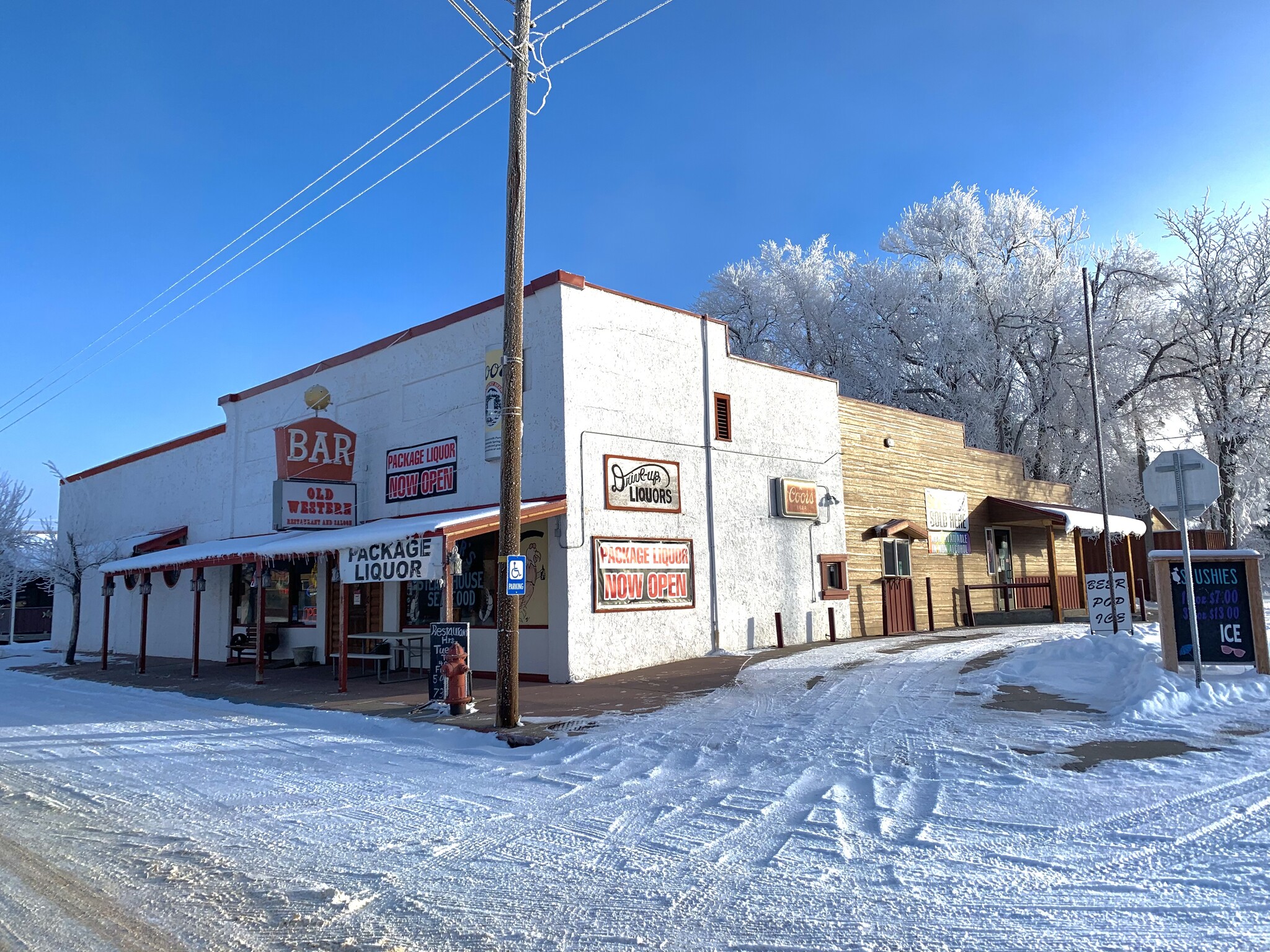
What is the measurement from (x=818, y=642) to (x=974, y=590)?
8.20 meters

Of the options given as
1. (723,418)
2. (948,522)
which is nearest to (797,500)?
(723,418)

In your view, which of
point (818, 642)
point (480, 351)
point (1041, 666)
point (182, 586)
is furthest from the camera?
point (182, 586)

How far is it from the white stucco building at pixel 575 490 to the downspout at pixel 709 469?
0.11ft

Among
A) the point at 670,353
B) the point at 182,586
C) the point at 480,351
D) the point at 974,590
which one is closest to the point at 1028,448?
the point at 974,590

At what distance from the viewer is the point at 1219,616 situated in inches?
412

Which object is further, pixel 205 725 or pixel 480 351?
pixel 480 351

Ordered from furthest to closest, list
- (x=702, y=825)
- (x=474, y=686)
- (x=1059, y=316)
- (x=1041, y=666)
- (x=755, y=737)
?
(x=1059, y=316) < (x=474, y=686) < (x=1041, y=666) < (x=755, y=737) < (x=702, y=825)

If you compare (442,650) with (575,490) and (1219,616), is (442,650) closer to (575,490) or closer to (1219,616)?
(575,490)

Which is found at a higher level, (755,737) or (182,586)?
(182,586)

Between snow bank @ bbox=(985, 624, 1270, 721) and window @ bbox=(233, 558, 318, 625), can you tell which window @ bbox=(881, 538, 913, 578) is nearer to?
snow bank @ bbox=(985, 624, 1270, 721)

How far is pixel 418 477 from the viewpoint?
58.5 feet

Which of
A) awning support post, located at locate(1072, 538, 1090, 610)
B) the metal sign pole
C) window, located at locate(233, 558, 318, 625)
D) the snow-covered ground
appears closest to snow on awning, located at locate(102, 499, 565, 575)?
window, located at locate(233, 558, 318, 625)

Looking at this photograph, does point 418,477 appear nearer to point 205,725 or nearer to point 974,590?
point 205,725

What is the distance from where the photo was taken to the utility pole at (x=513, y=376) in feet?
33.9
